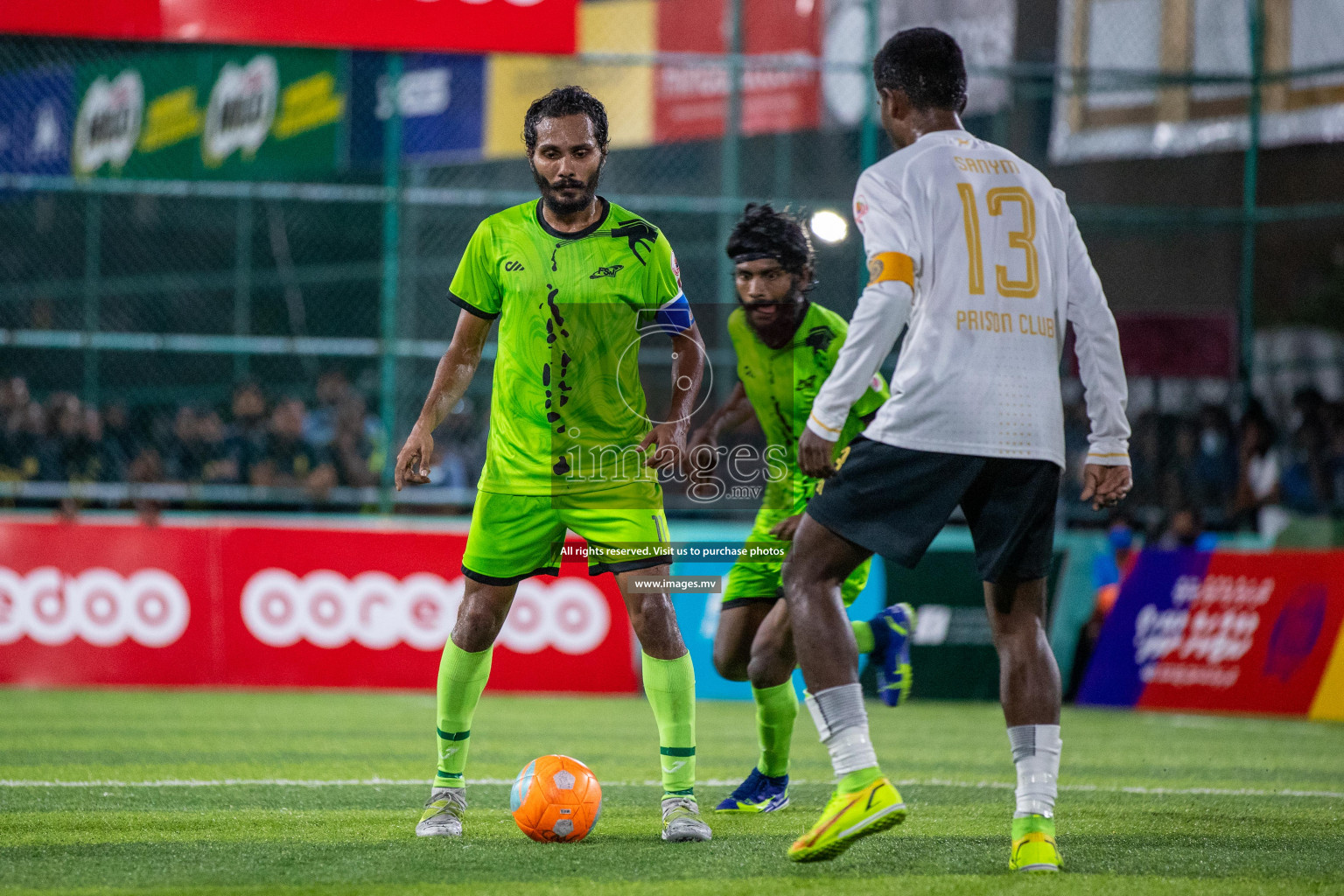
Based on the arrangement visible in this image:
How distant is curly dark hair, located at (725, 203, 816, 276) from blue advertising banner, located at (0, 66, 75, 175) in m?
10.9

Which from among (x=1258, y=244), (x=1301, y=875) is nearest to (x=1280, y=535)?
(x=1258, y=244)

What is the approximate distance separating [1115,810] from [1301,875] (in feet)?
5.14

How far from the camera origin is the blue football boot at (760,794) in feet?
19.7

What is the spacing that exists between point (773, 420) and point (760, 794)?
1.48 meters

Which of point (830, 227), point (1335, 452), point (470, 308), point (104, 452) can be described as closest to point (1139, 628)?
point (1335, 452)

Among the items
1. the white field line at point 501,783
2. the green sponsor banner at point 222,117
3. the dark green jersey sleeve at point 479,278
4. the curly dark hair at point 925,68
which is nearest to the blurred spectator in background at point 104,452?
the green sponsor banner at point 222,117

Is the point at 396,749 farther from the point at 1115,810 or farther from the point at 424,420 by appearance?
the point at 1115,810

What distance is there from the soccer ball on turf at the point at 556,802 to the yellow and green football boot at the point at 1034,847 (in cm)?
141

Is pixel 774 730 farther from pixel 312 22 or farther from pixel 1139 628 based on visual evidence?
pixel 312 22

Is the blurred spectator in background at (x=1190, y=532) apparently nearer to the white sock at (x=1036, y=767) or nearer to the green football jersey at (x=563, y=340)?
the green football jersey at (x=563, y=340)

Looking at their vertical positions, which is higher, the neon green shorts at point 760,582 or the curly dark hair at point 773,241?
the curly dark hair at point 773,241

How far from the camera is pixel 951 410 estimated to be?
446 cm

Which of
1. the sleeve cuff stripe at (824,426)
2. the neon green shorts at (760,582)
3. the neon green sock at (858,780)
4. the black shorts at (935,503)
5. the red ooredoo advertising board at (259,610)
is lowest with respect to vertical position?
the red ooredoo advertising board at (259,610)

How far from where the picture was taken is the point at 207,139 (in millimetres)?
21172
